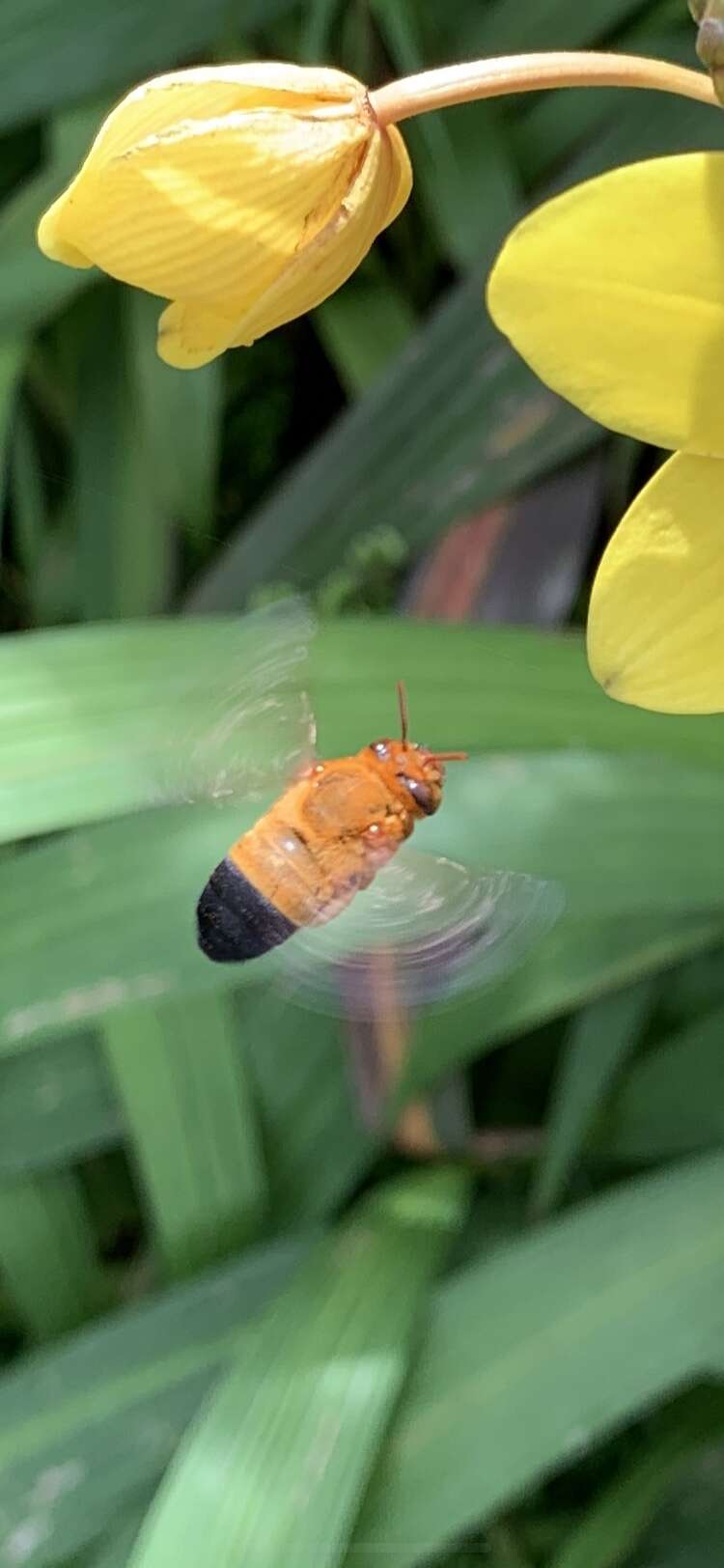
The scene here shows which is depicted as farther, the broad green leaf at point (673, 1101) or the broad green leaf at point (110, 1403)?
the broad green leaf at point (673, 1101)

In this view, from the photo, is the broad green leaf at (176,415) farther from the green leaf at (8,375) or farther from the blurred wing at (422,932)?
the blurred wing at (422,932)

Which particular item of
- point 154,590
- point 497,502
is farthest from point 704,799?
point 154,590

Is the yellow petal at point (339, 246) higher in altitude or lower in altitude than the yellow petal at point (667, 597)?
higher

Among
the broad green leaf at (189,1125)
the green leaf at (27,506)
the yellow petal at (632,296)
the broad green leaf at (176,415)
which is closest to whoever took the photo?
the yellow petal at (632,296)

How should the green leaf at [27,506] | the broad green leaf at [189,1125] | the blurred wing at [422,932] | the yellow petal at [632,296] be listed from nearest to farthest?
1. the yellow petal at [632,296]
2. the blurred wing at [422,932]
3. the broad green leaf at [189,1125]
4. the green leaf at [27,506]

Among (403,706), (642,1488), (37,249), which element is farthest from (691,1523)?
(37,249)

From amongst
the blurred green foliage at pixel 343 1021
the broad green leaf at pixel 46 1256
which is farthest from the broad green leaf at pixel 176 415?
the broad green leaf at pixel 46 1256

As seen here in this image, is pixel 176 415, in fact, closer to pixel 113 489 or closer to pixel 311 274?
pixel 113 489

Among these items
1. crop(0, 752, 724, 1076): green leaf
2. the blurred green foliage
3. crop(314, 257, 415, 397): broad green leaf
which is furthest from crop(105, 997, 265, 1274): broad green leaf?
crop(314, 257, 415, 397): broad green leaf
